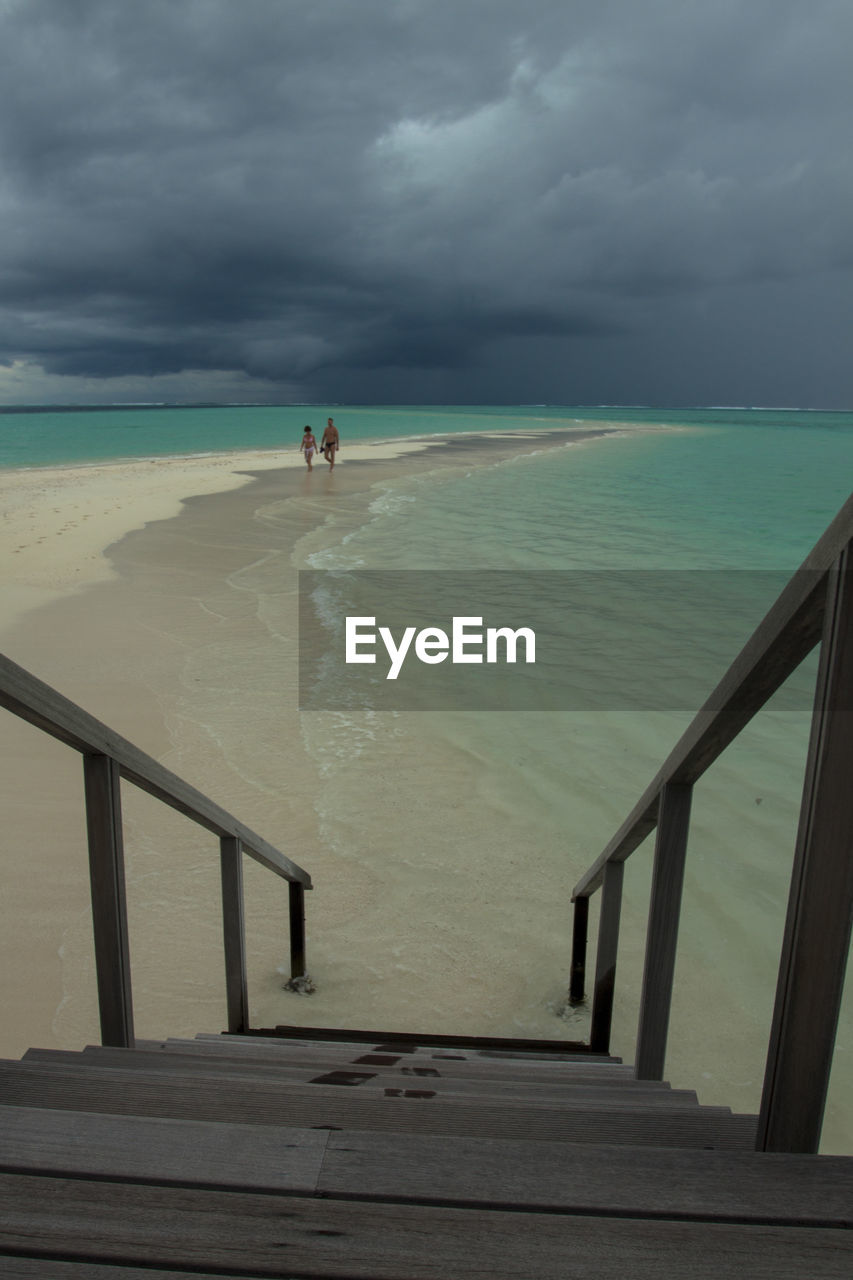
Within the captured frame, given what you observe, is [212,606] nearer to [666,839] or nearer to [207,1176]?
[666,839]

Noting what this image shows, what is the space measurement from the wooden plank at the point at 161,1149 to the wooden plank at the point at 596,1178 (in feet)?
0.19

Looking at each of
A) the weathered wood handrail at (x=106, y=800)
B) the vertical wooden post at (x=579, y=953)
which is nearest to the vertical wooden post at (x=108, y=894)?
the weathered wood handrail at (x=106, y=800)

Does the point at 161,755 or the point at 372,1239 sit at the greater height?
the point at 372,1239

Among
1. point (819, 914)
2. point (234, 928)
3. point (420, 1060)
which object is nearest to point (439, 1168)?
point (819, 914)

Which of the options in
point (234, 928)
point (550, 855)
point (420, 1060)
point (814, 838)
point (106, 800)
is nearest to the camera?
point (814, 838)

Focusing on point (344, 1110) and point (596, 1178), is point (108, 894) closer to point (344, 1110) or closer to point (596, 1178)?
point (344, 1110)

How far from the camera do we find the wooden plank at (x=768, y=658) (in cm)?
128

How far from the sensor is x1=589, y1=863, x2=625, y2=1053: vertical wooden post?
3.07 m

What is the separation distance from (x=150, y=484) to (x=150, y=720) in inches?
791

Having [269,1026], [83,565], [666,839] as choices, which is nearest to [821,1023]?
[666,839]

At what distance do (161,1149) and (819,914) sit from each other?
102 centimetres

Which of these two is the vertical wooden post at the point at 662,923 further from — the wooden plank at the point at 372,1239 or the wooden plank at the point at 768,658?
the wooden plank at the point at 372,1239

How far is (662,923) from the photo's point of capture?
2.23 meters

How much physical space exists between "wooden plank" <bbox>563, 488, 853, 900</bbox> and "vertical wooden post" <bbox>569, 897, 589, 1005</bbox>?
1.76m
